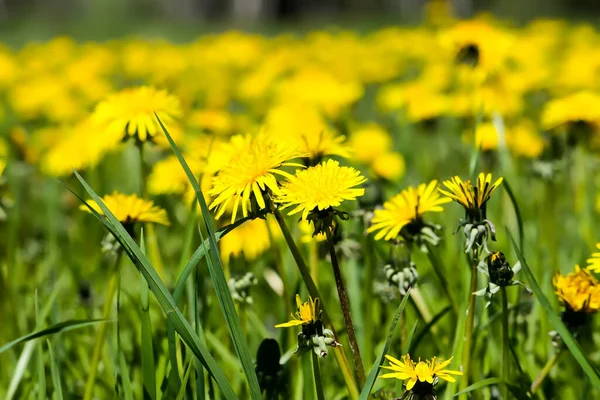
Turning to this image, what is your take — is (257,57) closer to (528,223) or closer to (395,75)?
(395,75)

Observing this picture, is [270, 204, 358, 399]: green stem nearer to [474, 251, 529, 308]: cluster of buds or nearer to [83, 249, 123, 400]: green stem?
[474, 251, 529, 308]: cluster of buds

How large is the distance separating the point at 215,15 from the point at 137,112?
18.6m

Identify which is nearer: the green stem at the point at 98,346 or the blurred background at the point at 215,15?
the green stem at the point at 98,346

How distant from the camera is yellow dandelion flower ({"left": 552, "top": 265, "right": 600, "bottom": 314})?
2.86ft

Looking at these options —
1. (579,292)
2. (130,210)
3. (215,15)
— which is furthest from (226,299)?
(215,15)

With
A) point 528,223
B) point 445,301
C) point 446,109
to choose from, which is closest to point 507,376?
point 445,301

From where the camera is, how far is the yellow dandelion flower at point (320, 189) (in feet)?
2.52

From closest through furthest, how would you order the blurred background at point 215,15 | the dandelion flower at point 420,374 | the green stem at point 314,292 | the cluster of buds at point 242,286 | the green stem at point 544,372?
the dandelion flower at point 420,374 → the green stem at point 314,292 → the green stem at point 544,372 → the cluster of buds at point 242,286 → the blurred background at point 215,15

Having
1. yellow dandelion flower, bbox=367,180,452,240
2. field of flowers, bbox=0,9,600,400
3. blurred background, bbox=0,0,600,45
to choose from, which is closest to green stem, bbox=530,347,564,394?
field of flowers, bbox=0,9,600,400

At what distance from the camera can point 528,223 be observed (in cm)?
199

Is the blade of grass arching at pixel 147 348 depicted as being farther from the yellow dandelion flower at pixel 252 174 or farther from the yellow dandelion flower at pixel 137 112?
the yellow dandelion flower at pixel 137 112

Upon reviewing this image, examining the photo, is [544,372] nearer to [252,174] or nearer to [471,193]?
[471,193]

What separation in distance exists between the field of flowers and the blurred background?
682cm

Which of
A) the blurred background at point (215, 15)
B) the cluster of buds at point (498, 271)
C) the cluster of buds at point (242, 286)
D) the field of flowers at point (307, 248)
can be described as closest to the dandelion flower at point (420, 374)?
the field of flowers at point (307, 248)
